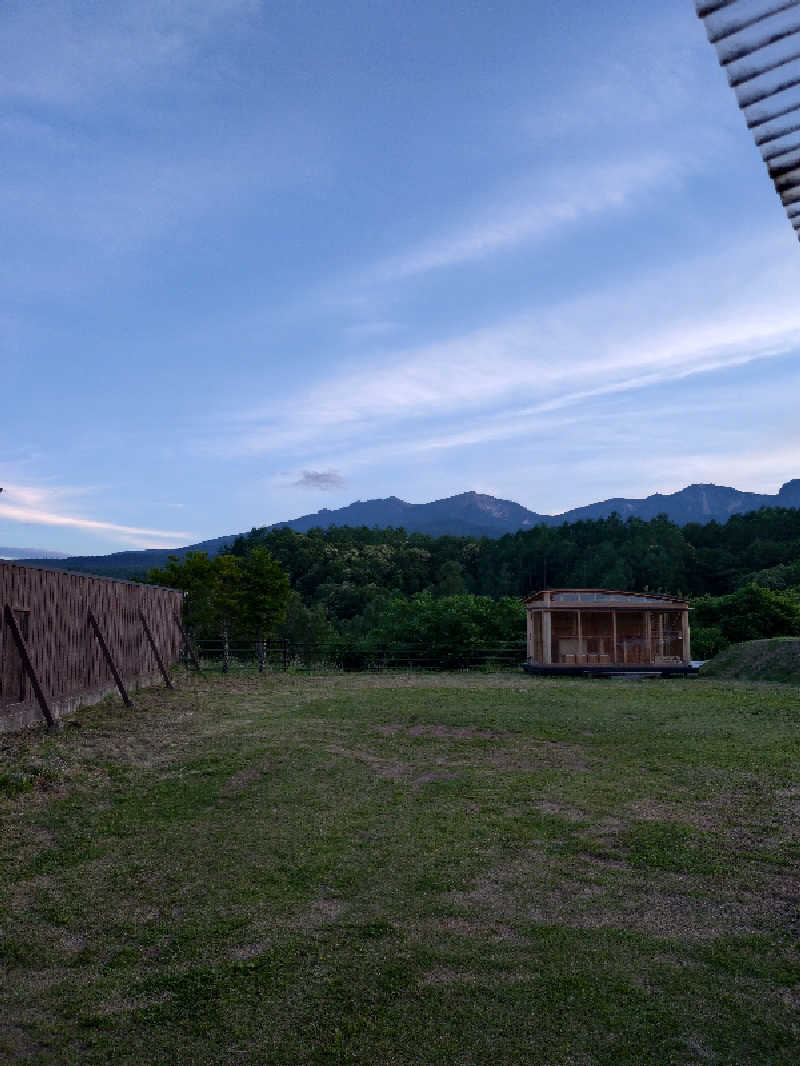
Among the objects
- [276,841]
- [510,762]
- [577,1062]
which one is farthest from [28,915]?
[510,762]

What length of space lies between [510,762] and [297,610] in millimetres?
44509

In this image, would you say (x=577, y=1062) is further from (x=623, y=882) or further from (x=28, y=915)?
(x=28, y=915)

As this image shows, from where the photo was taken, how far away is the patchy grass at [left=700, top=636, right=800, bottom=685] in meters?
20.8

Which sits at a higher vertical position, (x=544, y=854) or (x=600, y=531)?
(x=600, y=531)

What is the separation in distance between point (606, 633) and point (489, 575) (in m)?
48.4

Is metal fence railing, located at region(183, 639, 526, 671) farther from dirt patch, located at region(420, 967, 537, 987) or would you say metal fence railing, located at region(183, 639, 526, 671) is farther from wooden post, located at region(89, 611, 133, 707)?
dirt patch, located at region(420, 967, 537, 987)

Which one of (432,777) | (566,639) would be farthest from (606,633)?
(432,777)

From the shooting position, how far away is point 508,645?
86.9 feet

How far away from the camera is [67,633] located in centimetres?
1397

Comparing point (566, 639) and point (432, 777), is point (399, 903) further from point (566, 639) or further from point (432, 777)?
point (566, 639)

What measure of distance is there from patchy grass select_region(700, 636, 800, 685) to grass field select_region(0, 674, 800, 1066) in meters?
11.5

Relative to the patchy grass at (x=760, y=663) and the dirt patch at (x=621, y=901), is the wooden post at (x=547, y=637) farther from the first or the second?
the dirt patch at (x=621, y=901)

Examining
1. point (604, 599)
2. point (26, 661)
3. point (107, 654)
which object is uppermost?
point (604, 599)

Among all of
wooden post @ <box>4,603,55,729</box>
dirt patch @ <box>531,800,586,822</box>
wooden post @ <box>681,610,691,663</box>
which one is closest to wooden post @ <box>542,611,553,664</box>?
wooden post @ <box>681,610,691,663</box>
